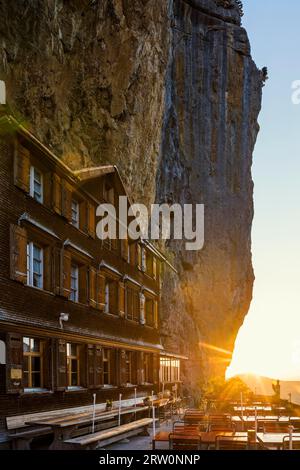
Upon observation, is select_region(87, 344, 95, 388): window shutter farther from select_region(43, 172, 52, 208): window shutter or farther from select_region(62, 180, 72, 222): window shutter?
select_region(43, 172, 52, 208): window shutter

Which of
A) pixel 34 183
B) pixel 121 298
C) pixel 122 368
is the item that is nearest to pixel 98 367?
pixel 122 368

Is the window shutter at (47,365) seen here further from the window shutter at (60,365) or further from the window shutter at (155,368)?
the window shutter at (155,368)

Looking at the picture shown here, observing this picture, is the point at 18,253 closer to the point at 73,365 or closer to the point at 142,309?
the point at 73,365

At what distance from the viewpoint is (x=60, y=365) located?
877 inches

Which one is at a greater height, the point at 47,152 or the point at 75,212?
the point at 47,152

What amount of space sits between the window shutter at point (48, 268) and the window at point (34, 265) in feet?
0.57

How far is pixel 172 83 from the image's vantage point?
65.1 meters

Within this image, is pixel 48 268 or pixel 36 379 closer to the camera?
pixel 36 379

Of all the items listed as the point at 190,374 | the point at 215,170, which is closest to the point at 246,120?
the point at 215,170

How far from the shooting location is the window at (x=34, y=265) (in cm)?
2134

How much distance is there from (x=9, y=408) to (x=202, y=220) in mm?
53211

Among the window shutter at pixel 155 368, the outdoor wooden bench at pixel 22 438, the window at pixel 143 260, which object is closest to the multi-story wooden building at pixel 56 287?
the outdoor wooden bench at pixel 22 438

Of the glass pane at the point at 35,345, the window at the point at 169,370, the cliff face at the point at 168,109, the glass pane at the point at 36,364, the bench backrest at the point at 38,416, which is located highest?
the cliff face at the point at 168,109

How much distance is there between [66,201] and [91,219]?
341 centimetres
